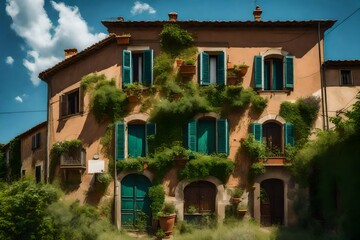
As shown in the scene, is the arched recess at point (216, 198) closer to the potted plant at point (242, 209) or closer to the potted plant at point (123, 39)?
the potted plant at point (242, 209)

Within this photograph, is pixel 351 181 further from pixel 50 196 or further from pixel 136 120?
pixel 50 196

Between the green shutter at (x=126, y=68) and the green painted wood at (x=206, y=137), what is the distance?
143 inches

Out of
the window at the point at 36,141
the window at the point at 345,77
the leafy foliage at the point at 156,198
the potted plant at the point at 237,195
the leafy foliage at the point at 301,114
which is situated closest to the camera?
the leafy foliage at the point at 156,198

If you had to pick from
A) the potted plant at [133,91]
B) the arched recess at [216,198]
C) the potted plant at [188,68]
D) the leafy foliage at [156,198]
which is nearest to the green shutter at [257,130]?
the arched recess at [216,198]

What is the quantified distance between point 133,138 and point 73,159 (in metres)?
2.74

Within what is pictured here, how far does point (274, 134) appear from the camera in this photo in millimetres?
15977

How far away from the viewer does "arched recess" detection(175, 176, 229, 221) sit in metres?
15.1

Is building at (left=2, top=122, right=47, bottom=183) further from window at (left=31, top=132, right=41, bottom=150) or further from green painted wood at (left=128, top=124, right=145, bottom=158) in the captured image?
green painted wood at (left=128, top=124, right=145, bottom=158)

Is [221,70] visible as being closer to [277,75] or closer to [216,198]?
[277,75]

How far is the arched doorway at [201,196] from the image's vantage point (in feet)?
50.5

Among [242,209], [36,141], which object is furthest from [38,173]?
[242,209]

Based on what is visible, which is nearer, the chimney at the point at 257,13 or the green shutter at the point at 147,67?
the green shutter at the point at 147,67

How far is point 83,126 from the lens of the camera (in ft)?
53.1

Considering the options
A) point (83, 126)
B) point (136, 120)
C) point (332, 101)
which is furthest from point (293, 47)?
point (83, 126)
